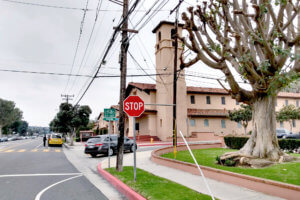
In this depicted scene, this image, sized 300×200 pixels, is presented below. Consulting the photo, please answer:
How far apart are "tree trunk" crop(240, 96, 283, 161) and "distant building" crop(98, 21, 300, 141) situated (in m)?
19.9

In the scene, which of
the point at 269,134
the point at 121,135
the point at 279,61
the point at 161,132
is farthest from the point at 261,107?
the point at 161,132

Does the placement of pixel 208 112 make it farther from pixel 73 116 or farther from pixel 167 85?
pixel 73 116

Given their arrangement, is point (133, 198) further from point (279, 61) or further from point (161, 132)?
point (161, 132)

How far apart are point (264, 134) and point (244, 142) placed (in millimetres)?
7132

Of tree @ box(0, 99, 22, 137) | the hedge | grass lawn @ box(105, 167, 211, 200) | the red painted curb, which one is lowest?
the red painted curb

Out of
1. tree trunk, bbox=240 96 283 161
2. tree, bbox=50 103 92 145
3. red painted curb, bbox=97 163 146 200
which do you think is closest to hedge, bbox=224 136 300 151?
tree trunk, bbox=240 96 283 161

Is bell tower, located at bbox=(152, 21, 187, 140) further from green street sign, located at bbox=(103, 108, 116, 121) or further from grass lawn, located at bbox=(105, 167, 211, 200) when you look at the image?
grass lawn, located at bbox=(105, 167, 211, 200)

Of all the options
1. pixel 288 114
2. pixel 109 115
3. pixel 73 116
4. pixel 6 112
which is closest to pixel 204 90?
pixel 288 114

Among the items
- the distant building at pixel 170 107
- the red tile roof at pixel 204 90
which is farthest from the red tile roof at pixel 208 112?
the red tile roof at pixel 204 90

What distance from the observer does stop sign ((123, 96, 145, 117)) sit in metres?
8.25

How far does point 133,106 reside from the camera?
8.32 meters

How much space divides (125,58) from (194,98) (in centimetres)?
2697

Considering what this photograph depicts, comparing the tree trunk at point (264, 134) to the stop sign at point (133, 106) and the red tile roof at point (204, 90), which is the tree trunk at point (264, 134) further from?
the red tile roof at point (204, 90)

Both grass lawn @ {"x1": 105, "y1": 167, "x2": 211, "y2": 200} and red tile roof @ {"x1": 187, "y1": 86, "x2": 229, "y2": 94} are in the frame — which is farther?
red tile roof @ {"x1": 187, "y1": 86, "x2": 229, "y2": 94}
